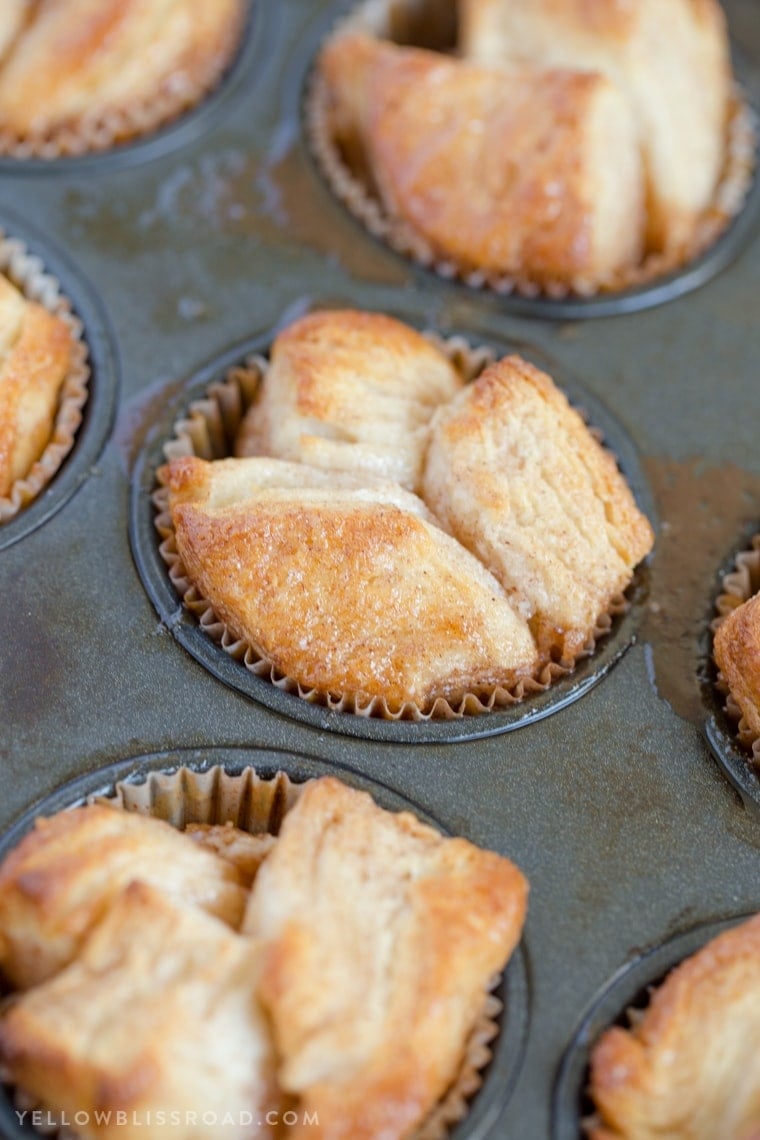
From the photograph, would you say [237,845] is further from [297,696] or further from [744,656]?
[744,656]

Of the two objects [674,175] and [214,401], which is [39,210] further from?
[674,175]

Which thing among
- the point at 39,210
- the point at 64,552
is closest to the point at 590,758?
the point at 64,552

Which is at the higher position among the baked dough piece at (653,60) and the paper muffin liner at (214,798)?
the baked dough piece at (653,60)

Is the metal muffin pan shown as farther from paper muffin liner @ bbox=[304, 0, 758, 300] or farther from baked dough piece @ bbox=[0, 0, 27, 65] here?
baked dough piece @ bbox=[0, 0, 27, 65]

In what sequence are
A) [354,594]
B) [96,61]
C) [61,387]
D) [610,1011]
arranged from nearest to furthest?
1. [610,1011]
2. [354,594]
3. [61,387]
4. [96,61]

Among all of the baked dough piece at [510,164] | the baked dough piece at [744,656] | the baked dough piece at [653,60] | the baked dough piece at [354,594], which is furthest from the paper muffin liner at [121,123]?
the baked dough piece at [744,656]

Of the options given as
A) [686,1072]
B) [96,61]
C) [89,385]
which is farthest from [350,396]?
[686,1072]

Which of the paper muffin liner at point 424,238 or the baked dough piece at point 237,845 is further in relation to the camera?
the paper muffin liner at point 424,238

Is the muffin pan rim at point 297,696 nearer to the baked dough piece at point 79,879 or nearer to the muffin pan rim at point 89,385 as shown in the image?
the muffin pan rim at point 89,385
